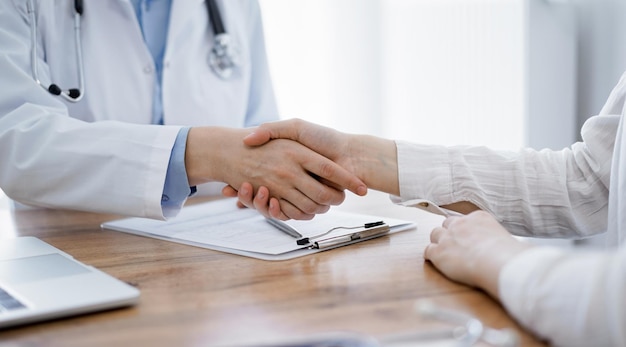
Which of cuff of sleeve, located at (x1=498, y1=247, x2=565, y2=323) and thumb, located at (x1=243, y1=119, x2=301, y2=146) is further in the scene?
thumb, located at (x1=243, y1=119, x2=301, y2=146)

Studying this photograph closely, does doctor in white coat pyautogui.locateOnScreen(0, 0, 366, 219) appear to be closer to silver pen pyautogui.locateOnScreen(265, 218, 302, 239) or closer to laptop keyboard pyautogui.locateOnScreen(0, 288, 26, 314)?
silver pen pyautogui.locateOnScreen(265, 218, 302, 239)

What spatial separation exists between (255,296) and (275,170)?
389mm

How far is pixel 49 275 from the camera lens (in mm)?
667

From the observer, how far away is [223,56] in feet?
4.69

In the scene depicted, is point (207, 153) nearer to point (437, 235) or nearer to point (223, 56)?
point (437, 235)

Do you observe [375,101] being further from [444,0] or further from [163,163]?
[163,163]

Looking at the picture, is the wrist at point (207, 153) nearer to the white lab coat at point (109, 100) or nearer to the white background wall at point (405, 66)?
the white lab coat at point (109, 100)

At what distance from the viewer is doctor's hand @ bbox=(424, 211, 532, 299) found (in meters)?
0.59

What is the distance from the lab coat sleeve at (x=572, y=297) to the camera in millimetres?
471

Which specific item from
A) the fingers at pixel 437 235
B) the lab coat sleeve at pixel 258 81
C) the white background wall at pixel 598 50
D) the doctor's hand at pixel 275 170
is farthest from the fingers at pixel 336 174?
the white background wall at pixel 598 50

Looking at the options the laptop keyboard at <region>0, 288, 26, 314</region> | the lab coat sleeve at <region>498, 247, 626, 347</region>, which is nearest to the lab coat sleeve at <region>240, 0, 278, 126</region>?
the laptop keyboard at <region>0, 288, 26, 314</region>

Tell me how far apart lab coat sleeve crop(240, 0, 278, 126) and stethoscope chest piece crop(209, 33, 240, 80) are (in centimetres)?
14

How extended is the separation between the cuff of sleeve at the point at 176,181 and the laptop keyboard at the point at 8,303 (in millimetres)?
370

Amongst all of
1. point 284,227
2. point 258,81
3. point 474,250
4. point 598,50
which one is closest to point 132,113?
point 258,81
